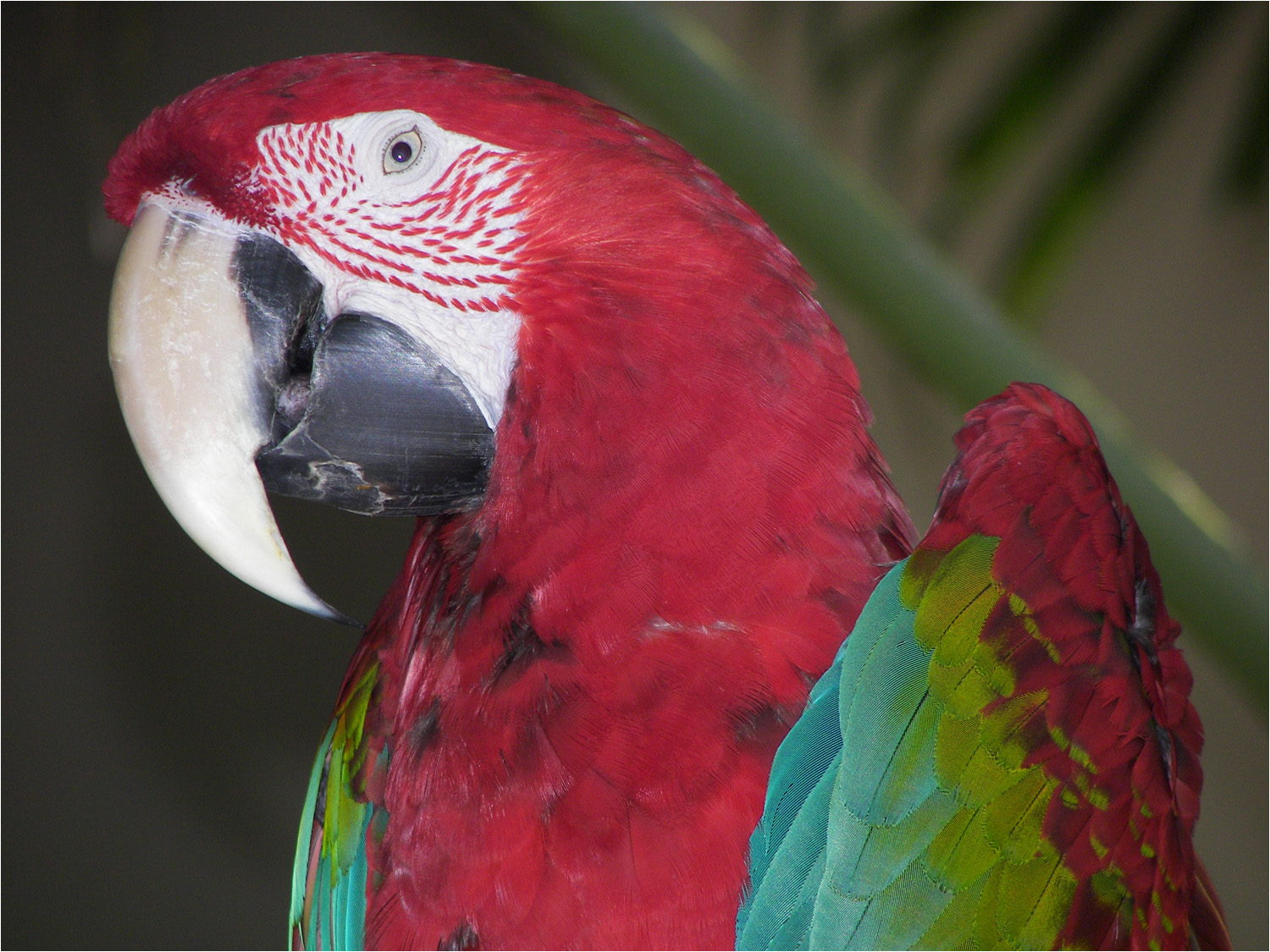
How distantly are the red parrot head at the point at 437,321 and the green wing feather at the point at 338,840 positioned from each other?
7.5 inches

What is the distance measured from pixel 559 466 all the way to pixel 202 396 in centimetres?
23

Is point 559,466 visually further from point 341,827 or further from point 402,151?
point 341,827

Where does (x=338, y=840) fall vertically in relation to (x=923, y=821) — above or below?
below

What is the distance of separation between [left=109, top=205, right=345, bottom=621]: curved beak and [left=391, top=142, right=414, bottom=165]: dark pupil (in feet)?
0.39

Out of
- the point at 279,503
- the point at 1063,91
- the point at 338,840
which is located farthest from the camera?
the point at 279,503


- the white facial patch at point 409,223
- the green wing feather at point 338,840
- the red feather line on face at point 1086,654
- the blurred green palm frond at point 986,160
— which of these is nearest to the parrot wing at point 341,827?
the green wing feather at point 338,840

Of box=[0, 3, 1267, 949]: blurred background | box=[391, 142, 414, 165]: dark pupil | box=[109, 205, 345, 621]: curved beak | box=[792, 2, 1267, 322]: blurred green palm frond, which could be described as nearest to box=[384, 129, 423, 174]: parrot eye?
box=[391, 142, 414, 165]: dark pupil

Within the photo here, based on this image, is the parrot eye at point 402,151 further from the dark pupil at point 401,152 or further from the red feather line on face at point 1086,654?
the red feather line on face at point 1086,654

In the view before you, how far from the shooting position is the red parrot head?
2.01 feet

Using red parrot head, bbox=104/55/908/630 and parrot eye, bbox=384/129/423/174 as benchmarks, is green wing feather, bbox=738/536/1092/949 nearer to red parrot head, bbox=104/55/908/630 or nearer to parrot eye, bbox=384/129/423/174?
red parrot head, bbox=104/55/908/630

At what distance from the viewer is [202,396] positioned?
61 cm

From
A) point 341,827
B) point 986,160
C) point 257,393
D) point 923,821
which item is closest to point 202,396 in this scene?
point 257,393

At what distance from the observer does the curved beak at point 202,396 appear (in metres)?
0.61

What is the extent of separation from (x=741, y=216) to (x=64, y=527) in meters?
1.66
